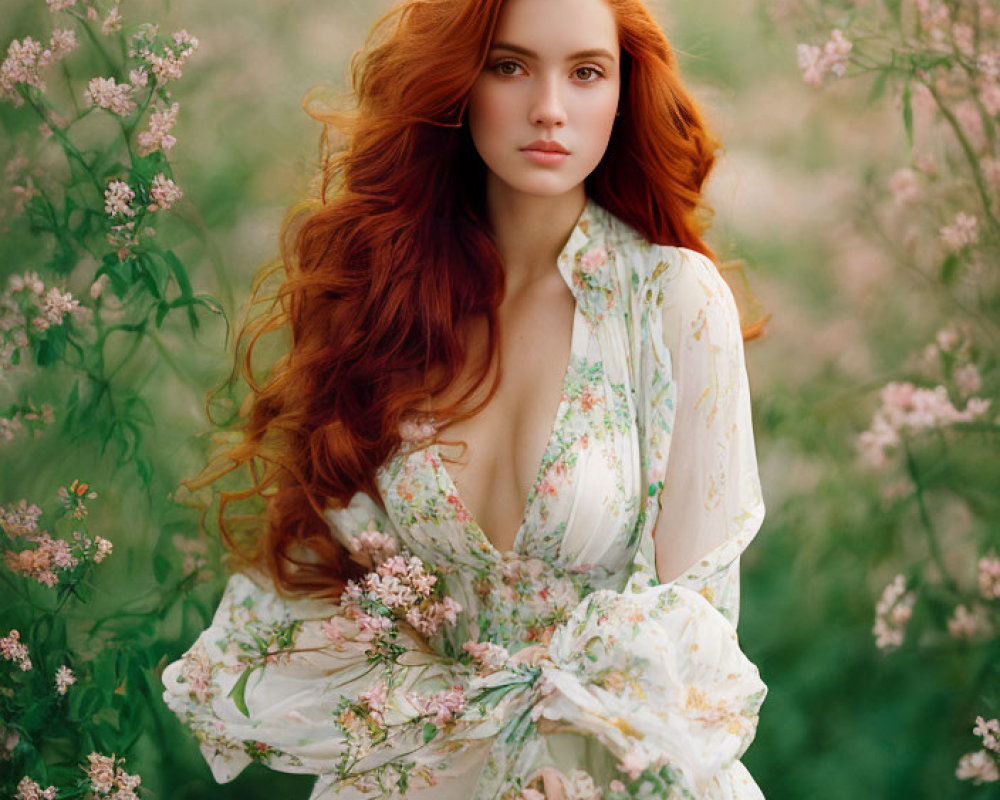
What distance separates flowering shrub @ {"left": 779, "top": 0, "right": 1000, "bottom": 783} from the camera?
1.85m

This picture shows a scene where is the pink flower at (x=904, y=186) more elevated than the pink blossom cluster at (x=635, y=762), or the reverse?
the pink flower at (x=904, y=186)

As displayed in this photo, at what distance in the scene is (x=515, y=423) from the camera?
5.07 ft

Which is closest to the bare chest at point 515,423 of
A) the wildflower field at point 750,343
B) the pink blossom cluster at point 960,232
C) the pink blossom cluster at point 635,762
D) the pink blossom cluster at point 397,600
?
the pink blossom cluster at point 397,600

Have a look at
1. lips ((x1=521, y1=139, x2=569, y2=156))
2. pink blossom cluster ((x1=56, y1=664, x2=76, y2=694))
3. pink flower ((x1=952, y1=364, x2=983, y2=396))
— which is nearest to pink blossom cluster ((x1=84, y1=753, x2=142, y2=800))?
pink blossom cluster ((x1=56, y1=664, x2=76, y2=694))

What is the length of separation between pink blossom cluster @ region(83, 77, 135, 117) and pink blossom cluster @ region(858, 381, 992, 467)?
1250 millimetres

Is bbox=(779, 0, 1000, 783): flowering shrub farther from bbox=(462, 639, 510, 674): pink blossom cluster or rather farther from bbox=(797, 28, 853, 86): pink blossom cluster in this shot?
bbox=(462, 639, 510, 674): pink blossom cluster

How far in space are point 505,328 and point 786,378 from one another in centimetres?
54

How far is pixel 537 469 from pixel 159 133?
85cm

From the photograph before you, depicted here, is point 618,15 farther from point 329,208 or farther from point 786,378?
point 786,378

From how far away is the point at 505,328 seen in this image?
1.59 meters

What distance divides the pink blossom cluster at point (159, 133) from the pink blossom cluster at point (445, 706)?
958mm

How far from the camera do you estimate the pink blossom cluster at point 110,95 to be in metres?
1.86

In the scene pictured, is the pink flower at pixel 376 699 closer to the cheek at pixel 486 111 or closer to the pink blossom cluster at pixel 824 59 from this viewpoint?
the cheek at pixel 486 111

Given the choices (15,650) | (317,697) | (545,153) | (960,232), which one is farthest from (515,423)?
(15,650)
